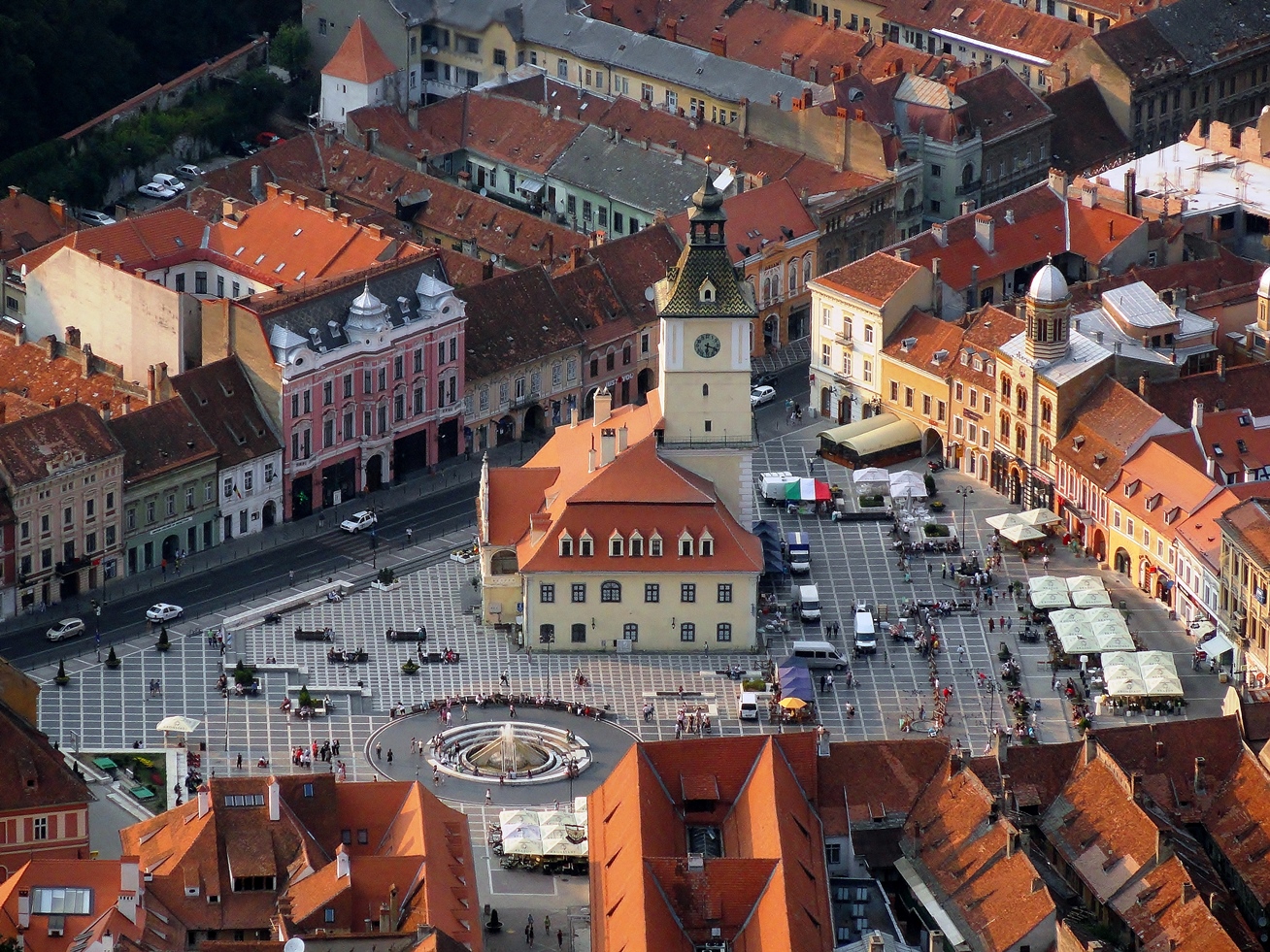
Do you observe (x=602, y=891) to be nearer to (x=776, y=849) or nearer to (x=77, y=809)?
(x=776, y=849)

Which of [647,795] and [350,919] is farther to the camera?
[647,795]

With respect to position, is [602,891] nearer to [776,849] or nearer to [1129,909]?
[776,849]

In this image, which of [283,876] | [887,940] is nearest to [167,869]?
[283,876]

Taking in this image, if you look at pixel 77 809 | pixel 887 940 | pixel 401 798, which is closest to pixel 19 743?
pixel 77 809

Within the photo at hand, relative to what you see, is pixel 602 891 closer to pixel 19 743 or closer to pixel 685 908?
pixel 685 908
